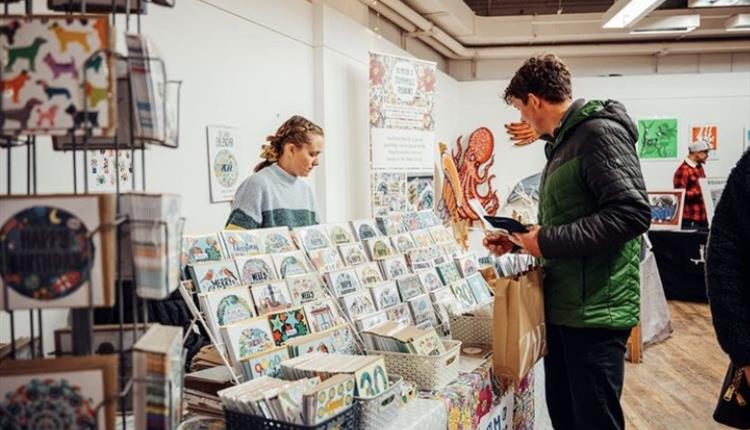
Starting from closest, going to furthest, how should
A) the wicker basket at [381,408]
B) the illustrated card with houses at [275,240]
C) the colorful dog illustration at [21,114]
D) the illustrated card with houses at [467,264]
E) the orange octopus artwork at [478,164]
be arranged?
the colorful dog illustration at [21,114], the wicker basket at [381,408], the illustrated card with houses at [275,240], the illustrated card with houses at [467,264], the orange octopus artwork at [478,164]

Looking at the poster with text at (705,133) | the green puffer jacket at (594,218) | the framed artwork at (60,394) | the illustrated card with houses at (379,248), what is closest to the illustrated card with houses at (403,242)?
the illustrated card with houses at (379,248)

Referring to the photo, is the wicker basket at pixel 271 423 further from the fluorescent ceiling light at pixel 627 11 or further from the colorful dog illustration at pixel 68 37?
the fluorescent ceiling light at pixel 627 11

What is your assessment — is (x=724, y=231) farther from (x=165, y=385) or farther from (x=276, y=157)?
(x=276, y=157)

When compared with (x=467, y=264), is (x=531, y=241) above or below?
above

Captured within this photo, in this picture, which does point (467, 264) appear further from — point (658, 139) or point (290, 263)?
point (658, 139)

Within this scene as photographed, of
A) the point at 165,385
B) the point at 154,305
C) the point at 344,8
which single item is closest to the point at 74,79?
the point at 165,385

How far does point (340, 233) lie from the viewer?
7.65ft

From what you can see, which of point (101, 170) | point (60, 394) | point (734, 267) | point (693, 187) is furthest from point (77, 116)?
point (693, 187)

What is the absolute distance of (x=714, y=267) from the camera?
5.38ft

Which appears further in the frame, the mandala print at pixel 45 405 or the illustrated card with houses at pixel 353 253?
the illustrated card with houses at pixel 353 253

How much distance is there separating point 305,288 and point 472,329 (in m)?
0.79

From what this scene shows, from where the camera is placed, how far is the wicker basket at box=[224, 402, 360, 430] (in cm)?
141

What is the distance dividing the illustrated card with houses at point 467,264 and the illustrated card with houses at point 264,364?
1177mm

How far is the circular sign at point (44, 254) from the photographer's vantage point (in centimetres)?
111
